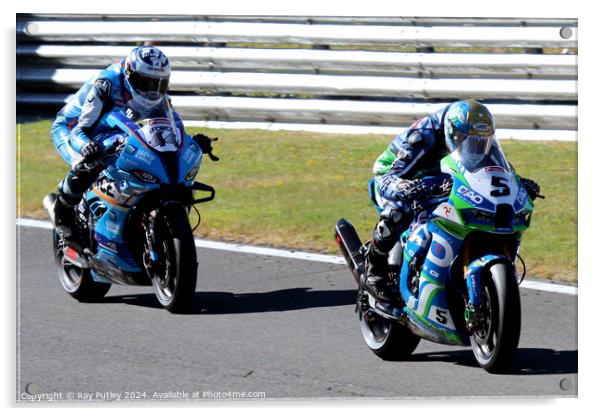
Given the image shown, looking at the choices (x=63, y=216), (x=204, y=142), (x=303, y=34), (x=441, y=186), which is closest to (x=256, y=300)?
→ (x=204, y=142)

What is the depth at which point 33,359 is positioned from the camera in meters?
7.19

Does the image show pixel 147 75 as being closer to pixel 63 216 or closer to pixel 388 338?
pixel 63 216

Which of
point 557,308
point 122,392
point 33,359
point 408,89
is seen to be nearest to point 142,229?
point 33,359

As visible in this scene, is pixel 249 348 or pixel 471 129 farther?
pixel 249 348

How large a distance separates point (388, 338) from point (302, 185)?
443 centimetres

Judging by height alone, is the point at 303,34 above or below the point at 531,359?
above

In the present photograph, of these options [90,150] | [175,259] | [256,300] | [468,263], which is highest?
[90,150]

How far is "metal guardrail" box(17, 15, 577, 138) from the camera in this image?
34.6 ft

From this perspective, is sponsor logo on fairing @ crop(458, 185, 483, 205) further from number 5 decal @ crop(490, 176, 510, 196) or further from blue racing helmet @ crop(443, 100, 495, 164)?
blue racing helmet @ crop(443, 100, 495, 164)

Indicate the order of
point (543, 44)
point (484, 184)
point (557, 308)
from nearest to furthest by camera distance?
point (484, 184)
point (557, 308)
point (543, 44)

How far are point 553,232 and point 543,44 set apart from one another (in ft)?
5.66

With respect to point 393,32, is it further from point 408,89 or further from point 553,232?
point 553,232

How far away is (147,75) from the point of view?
8.24m

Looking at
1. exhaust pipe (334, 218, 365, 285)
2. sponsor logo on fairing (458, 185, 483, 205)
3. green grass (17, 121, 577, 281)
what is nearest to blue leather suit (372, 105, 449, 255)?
sponsor logo on fairing (458, 185, 483, 205)
